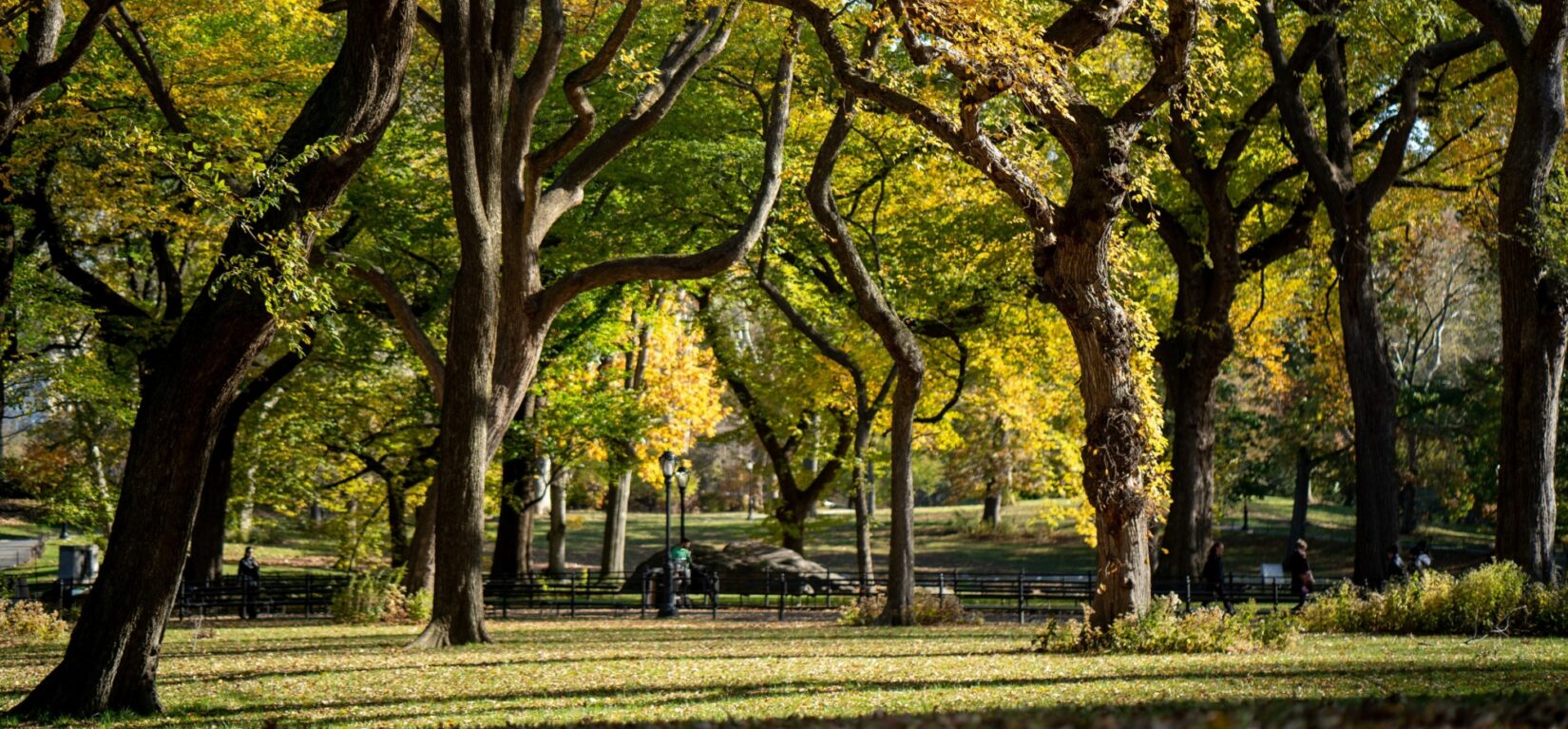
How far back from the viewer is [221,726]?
9.52m

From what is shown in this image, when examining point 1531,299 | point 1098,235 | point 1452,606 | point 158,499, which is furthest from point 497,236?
point 1531,299

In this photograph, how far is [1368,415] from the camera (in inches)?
846

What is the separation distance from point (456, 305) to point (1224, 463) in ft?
110

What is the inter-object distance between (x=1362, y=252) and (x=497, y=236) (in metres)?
12.9

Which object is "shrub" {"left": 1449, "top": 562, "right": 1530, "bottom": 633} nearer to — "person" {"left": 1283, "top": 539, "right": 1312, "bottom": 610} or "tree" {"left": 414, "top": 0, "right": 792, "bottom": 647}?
"person" {"left": 1283, "top": 539, "right": 1312, "bottom": 610}

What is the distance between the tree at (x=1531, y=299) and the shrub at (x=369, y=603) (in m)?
17.1

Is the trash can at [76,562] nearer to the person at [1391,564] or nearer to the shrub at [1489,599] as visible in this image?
the person at [1391,564]

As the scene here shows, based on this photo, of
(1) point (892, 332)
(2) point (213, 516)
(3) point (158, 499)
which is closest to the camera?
(3) point (158, 499)

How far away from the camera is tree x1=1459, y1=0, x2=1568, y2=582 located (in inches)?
714

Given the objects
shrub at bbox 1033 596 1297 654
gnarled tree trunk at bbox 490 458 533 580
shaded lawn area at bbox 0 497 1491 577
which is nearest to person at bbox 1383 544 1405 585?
shrub at bbox 1033 596 1297 654

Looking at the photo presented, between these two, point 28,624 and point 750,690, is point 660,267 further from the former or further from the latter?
point 28,624

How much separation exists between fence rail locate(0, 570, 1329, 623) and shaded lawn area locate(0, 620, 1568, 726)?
8.41 metres

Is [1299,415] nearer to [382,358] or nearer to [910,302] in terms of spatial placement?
[910,302]

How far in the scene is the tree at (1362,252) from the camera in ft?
69.8
